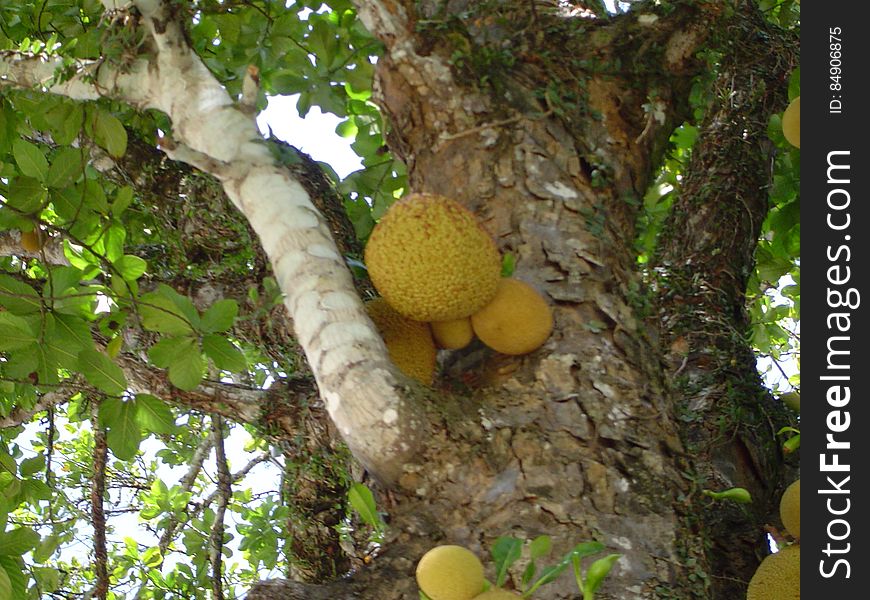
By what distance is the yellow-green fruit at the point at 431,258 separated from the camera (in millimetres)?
1381

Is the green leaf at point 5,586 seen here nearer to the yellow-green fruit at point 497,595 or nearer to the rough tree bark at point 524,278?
the rough tree bark at point 524,278

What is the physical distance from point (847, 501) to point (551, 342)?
1.59 ft

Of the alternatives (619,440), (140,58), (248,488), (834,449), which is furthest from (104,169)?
(248,488)

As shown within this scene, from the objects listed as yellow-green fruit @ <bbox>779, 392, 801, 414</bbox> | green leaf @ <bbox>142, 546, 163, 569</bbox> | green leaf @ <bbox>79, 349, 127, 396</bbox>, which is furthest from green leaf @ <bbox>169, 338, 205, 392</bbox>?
green leaf @ <bbox>142, 546, 163, 569</bbox>

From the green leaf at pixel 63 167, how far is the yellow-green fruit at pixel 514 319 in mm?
937

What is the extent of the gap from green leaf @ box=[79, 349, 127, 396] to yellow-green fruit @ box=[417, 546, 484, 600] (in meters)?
0.80

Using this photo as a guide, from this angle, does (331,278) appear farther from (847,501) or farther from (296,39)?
(296,39)

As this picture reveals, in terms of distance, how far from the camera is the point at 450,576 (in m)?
1.11

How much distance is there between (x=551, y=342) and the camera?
1487 millimetres

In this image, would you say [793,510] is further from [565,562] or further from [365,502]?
[365,502]

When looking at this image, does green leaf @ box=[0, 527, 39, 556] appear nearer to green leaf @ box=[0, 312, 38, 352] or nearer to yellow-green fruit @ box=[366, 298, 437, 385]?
green leaf @ box=[0, 312, 38, 352]

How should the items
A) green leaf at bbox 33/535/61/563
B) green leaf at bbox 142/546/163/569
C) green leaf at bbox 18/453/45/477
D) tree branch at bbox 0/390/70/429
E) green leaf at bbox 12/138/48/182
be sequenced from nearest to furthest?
green leaf at bbox 12/138/48/182
green leaf at bbox 18/453/45/477
green leaf at bbox 33/535/61/563
tree branch at bbox 0/390/70/429
green leaf at bbox 142/546/163/569

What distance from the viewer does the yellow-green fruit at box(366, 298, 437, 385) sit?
1491mm

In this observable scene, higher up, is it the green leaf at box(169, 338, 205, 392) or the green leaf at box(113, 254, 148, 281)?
the green leaf at box(113, 254, 148, 281)
